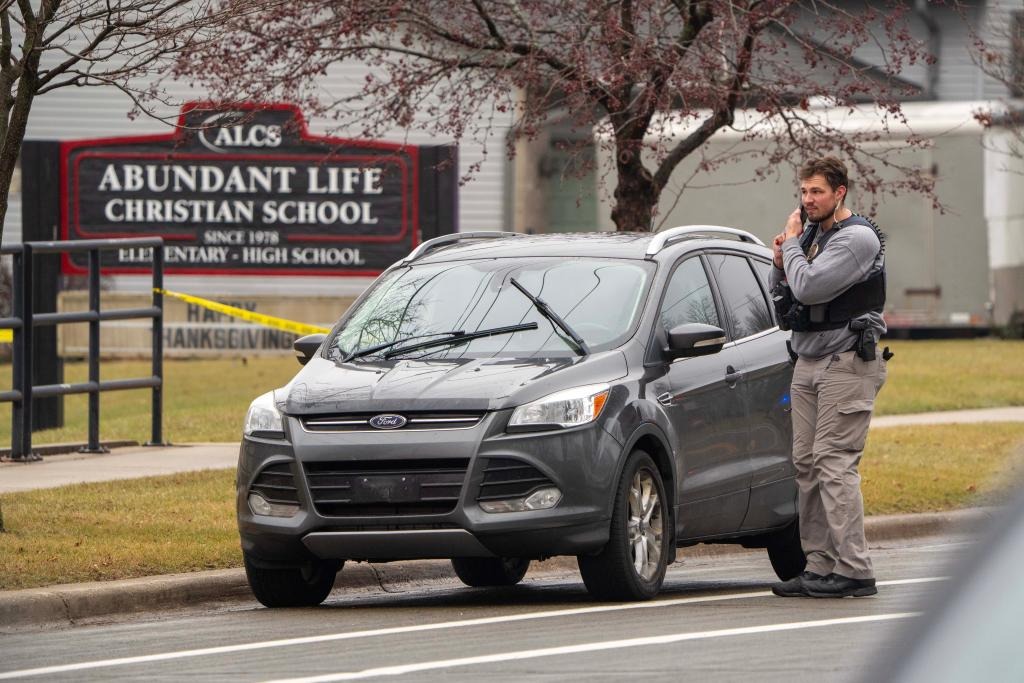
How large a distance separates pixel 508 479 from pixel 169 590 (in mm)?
1894

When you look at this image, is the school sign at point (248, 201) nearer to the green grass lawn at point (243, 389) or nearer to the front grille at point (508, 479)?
the green grass lawn at point (243, 389)

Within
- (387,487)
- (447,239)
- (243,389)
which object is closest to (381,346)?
(387,487)

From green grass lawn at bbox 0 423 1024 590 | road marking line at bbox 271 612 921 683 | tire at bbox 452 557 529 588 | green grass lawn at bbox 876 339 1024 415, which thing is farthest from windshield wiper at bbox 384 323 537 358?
green grass lawn at bbox 876 339 1024 415

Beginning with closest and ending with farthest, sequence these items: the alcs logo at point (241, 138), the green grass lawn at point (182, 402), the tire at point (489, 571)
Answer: the tire at point (489, 571) → the green grass lawn at point (182, 402) → the alcs logo at point (241, 138)

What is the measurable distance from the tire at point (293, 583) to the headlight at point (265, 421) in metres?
0.56

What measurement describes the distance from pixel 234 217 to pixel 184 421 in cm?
206

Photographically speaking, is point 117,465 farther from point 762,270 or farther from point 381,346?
point 762,270

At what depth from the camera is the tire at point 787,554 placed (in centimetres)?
941

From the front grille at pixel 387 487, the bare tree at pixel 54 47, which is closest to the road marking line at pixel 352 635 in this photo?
the front grille at pixel 387 487

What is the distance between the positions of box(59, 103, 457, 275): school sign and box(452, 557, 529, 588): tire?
28.6ft

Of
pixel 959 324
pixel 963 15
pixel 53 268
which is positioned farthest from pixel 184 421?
pixel 959 324

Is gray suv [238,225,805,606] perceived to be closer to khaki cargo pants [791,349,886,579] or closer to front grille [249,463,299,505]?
front grille [249,463,299,505]

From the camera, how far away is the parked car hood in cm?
777

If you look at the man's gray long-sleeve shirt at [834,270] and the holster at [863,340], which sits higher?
the man's gray long-sleeve shirt at [834,270]
